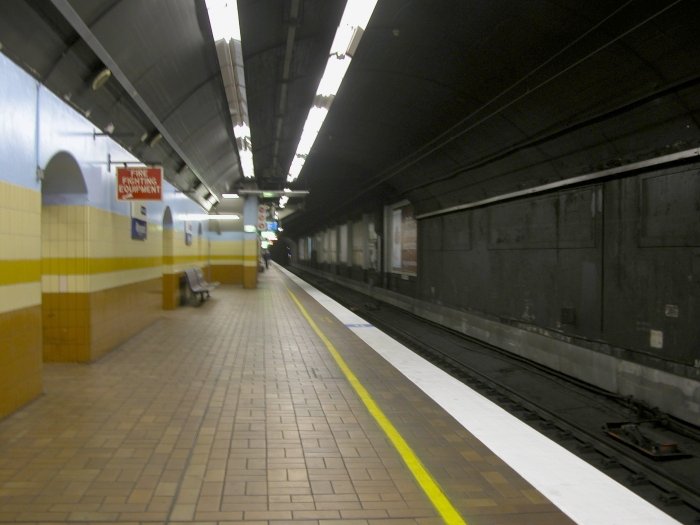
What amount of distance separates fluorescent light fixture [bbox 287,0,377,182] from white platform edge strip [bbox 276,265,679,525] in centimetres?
455

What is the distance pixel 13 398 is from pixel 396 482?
12.5ft

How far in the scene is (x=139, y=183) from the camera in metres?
8.56

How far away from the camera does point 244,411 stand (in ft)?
19.2

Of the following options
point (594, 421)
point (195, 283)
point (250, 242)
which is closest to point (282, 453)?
point (594, 421)

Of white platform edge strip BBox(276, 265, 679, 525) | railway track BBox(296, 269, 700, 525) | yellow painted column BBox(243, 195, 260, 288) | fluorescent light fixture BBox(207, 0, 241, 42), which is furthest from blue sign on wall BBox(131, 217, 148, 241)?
yellow painted column BBox(243, 195, 260, 288)

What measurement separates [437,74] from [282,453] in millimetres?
7397

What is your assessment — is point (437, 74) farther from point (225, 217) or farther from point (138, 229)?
point (225, 217)

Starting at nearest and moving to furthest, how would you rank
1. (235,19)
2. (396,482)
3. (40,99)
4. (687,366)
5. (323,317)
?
(396,482), (40,99), (687,366), (235,19), (323,317)

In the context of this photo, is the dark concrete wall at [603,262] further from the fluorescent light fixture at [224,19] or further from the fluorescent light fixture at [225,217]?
the fluorescent light fixture at [225,217]

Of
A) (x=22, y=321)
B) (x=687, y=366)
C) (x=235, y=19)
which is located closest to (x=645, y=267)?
(x=687, y=366)

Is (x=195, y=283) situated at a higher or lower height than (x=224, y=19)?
lower

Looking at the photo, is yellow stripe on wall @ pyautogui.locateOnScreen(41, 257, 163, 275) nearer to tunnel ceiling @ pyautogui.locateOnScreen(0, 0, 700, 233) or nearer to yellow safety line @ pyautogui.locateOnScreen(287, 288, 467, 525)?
tunnel ceiling @ pyautogui.locateOnScreen(0, 0, 700, 233)

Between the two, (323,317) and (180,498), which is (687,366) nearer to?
(180,498)

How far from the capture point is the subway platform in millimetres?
3590
